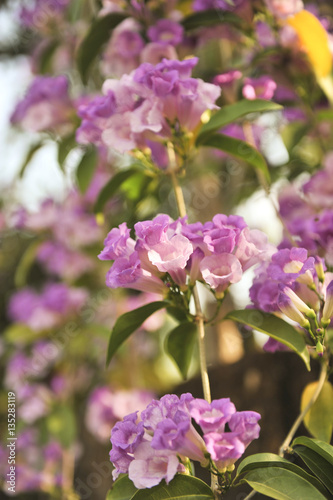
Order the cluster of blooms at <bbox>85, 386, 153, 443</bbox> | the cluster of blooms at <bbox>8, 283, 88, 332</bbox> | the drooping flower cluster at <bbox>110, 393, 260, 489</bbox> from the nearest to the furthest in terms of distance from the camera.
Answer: the drooping flower cluster at <bbox>110, 393, 260, 489</bbox> → the cluster of blooms at <bbox>85, 386, 153, 443</bbox> → the cluster of blooms at <bbox>8, 283, 88, 332</bbox>

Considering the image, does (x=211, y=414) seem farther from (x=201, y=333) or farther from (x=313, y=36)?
(x=313, y=36)

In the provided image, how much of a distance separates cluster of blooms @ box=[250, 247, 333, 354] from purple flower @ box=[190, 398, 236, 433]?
0.18 m

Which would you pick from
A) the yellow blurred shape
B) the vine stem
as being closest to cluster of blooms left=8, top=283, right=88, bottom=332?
the vine stem

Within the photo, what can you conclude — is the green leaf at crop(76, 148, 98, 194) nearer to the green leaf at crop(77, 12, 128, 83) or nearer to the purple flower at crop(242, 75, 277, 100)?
the green leaf at crop(77, 12, 128, 83)

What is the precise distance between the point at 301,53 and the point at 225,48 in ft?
2.37

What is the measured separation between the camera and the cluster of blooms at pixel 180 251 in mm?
744

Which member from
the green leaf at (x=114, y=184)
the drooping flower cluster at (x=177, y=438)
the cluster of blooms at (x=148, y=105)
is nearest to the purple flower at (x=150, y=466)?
the drooping flower cluster at (x=177, y=438)

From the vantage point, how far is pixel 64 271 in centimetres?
216

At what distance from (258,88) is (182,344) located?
60 centimetres

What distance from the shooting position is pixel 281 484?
0.66m

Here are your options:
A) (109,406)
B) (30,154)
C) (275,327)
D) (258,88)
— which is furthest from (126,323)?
(109,406)

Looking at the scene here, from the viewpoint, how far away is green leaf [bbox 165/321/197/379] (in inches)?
37.4

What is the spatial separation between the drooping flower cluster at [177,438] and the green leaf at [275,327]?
17cm

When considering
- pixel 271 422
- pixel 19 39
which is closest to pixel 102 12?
pixel 271 422
